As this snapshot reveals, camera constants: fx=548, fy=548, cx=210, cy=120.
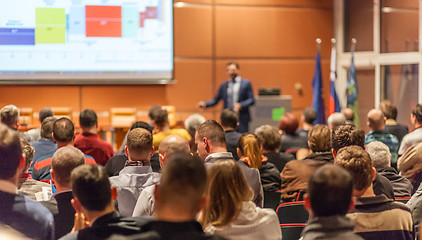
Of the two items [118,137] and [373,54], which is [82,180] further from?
[373,54]

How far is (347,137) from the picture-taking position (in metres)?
3.66

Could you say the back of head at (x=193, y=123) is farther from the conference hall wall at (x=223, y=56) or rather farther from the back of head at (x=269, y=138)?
the conference hall wall at (x=223, y=56)

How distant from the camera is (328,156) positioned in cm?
402

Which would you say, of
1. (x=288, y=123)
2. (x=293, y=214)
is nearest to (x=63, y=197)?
(x=293, y=214)

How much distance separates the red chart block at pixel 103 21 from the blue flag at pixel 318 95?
130 inches

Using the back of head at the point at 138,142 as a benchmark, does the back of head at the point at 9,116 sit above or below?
above

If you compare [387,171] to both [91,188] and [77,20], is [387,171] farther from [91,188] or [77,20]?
[77,20]

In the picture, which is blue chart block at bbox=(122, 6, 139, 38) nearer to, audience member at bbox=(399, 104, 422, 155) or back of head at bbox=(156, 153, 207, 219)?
audience member at bbox=(399, 104, 422, 155)

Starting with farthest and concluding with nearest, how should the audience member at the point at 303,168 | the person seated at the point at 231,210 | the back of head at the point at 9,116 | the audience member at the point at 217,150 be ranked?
the back of head at the point at 9,116 → the audience member at the point at 303,168 → the audience member at the point at 217,150 → the person seated at the point at 231,210

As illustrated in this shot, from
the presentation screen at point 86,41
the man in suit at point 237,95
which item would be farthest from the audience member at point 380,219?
the presentation screen at point 86,41

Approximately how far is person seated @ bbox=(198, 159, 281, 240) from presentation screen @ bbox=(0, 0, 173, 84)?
6477 mm

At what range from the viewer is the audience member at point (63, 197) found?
2594mm

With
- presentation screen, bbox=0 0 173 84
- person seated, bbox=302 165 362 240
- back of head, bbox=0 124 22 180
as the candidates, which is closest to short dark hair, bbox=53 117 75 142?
back of head, bbox=0 124 22 180

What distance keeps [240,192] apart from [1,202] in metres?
0.96
